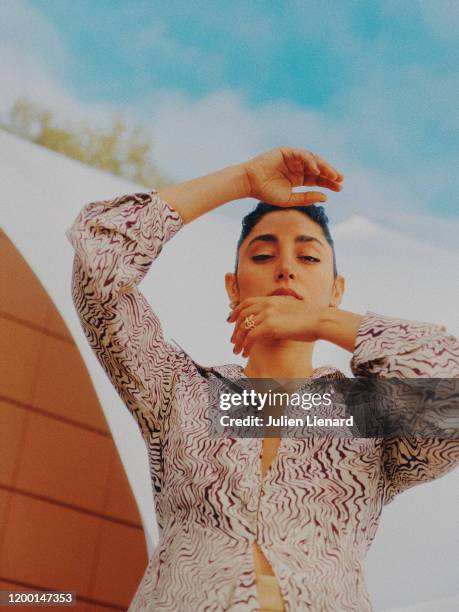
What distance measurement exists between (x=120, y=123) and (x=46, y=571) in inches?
107

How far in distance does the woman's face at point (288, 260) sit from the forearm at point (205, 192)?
9cm

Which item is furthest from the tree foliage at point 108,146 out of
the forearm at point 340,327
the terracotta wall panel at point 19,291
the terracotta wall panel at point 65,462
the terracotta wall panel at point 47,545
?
the forearm at point 340,327

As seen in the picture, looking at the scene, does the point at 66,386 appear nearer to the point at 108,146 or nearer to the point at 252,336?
the point at 252,336

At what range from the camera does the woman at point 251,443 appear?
923 mm

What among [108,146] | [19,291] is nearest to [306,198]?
[19,291]

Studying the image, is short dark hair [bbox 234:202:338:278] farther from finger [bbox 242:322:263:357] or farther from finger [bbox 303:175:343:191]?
finger [bbox 242:322:263:357]

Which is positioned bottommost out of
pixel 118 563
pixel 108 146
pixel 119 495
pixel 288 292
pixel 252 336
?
pixel 118 563

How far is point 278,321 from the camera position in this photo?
Answer: 3.34ft

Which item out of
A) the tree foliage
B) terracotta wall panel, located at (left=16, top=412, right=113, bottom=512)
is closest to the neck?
terracotta wall panel, located at (left=16, top=412, right=113, bottom=512)

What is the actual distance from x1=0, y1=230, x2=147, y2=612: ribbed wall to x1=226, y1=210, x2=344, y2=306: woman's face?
44 cm

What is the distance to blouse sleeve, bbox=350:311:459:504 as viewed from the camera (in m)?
0.93

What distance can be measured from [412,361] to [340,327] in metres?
0.10

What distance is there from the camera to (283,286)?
1181mm

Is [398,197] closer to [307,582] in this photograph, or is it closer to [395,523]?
[395,523]
